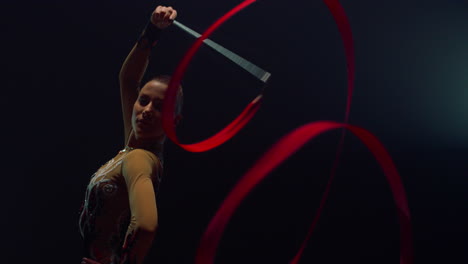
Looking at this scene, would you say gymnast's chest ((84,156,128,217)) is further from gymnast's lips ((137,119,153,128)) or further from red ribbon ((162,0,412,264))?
red ribbon ((162,0,412,264))

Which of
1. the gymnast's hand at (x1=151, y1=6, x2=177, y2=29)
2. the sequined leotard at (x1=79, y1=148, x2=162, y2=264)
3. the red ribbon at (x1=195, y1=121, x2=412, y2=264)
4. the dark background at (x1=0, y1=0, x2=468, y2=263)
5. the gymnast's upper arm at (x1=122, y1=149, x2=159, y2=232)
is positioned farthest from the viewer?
the dark background at (x1=0, y1=0, x2=468, y2=263)

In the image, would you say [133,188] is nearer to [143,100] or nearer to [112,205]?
[112,205]

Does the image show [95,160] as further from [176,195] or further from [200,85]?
[200,85]

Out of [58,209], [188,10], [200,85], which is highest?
[188,10]

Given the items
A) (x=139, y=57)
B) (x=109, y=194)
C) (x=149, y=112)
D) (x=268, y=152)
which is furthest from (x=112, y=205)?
(x=268, y=152)

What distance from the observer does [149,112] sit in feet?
4.78

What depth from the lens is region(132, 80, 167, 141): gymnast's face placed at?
4.79 feet

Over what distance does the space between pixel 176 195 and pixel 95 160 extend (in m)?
0.37

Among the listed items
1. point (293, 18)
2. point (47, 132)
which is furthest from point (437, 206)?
point (47, 132)

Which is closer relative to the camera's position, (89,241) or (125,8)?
(89,241)

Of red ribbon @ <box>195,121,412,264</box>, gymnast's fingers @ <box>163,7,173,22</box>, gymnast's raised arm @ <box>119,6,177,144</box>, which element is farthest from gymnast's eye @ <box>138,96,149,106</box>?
red ribbon @ <box>195,121,412,264</box>

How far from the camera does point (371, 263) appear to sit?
229 centimetres

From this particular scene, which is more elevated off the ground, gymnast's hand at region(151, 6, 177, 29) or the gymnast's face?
gymnast's hand at region(151, 6, 177, 29)

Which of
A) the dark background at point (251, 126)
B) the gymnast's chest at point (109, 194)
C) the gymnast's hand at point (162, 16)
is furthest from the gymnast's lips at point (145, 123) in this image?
the dark background at point (251, 126)
